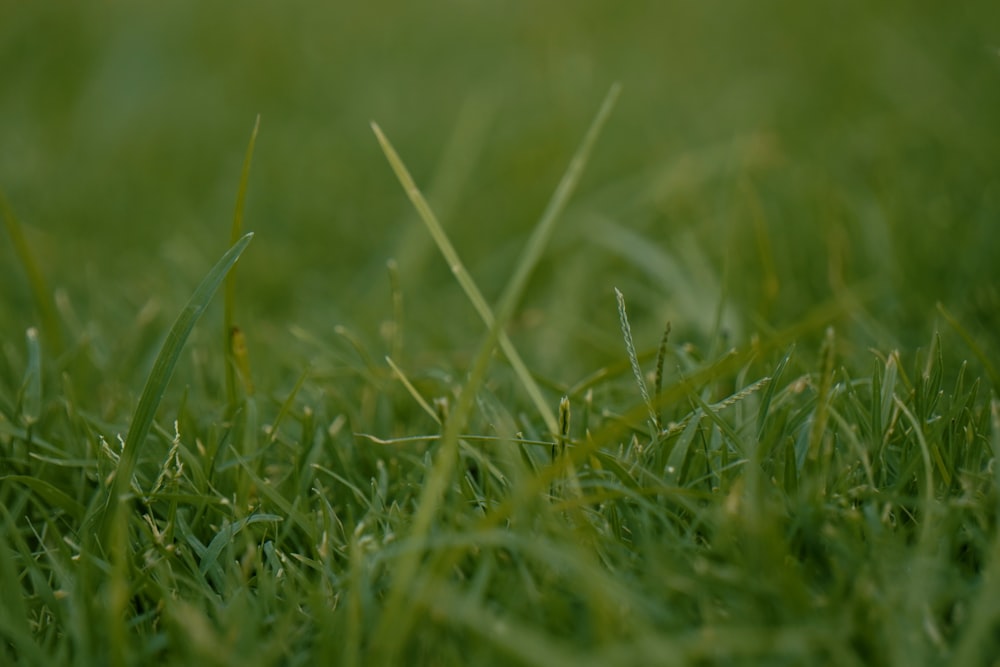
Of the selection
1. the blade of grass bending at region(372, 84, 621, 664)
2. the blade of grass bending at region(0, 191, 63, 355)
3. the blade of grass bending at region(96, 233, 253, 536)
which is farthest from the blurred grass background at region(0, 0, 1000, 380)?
the blade of grass bending at region(96, 233, 253, 536)

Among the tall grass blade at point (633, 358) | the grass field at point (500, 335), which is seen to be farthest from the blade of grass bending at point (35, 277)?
the tall grass blade at point (633, 358)

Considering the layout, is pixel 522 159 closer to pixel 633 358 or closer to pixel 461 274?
pixel 461 274

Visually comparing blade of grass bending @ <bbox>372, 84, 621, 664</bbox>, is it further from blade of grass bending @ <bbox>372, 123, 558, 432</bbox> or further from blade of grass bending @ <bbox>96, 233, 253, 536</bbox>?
blade of grass bending @ <bbox>96, 233, 253, 536</bbox>

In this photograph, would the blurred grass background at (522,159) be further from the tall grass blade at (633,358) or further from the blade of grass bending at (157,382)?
the blade of grass bending at (157,382)

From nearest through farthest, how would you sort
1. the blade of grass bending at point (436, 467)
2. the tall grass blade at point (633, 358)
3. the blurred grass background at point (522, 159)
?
1. the blade of grass bending at point (436, 467)
2. the tall grass blade at point (633, 358)
3. the blurred grass background at point (522, 159)

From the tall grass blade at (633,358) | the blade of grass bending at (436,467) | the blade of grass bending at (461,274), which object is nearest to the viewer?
the blade of grass bending at (436,467)

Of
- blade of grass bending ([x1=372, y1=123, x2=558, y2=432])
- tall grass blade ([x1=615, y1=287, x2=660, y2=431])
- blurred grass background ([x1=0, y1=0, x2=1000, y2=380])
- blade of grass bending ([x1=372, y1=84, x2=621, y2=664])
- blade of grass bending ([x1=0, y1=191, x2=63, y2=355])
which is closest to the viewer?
blade of grass bending ([x1=372, y1=84, x2=621, y2=664])
